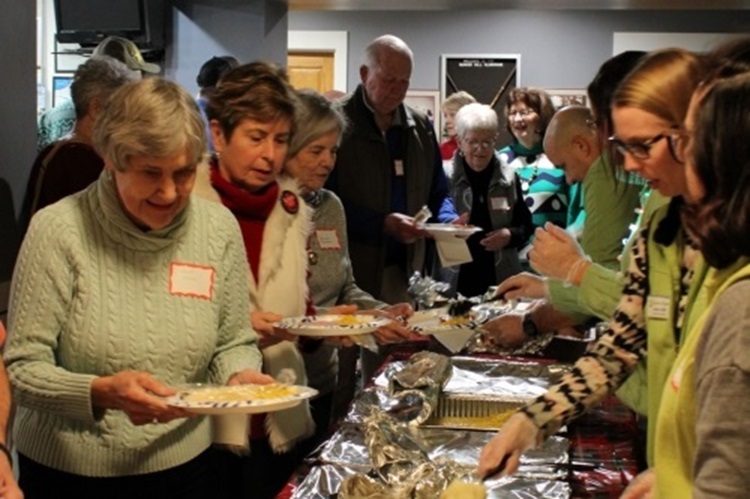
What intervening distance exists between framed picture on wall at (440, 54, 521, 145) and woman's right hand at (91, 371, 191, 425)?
6.28m

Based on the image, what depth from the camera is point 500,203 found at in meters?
4.41

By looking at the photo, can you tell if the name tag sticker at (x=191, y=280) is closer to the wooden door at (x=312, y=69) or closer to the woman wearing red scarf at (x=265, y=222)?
the woman wearing red scarf at (x=265, y=222)

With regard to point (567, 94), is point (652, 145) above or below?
below

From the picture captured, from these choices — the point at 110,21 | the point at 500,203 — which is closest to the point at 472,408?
the point at 500,203

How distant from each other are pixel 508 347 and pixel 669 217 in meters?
1.11

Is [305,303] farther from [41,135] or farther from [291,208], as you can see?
[41,135]

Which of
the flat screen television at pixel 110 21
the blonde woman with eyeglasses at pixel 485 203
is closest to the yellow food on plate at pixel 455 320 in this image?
the blonde woman with eyeglasses at pixel 485 203

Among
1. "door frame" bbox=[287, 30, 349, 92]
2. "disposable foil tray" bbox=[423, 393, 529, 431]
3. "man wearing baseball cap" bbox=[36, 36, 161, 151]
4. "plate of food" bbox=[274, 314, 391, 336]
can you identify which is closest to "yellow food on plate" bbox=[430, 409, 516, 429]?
"disposable foil tray" bbox=[423, 393, 529, 431]

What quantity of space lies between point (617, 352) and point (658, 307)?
113mm

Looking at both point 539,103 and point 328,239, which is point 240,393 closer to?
point 328,239

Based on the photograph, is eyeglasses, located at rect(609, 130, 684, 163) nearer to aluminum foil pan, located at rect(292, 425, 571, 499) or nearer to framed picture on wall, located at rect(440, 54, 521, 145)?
aluminum foil pan, located at rect(292, 425, 571, 499)

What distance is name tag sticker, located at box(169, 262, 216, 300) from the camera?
5.49 feet

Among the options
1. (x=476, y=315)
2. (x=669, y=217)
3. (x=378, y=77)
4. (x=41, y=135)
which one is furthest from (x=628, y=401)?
(x=41, y=135)

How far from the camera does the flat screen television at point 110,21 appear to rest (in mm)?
5254
